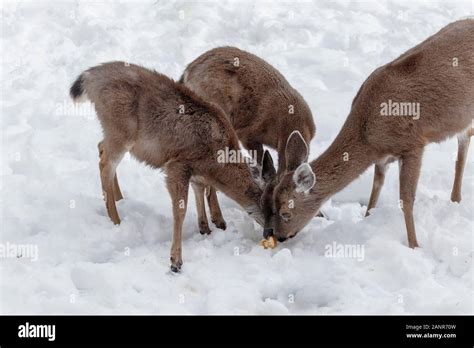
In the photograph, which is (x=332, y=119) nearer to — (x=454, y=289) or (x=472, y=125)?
(x=472, y=125)

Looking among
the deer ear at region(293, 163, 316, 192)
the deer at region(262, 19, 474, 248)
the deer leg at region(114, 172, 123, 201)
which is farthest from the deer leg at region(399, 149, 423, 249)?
the deer leg at region(114, 172, 123, 201)

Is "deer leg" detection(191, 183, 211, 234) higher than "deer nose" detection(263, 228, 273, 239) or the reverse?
the reverse

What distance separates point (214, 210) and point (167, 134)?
1.24m

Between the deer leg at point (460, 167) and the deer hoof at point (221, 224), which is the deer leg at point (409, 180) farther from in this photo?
the deer hoof at point (221, 224)

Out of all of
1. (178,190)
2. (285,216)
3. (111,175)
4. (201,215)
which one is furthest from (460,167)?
(111,175)

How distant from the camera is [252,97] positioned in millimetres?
9727

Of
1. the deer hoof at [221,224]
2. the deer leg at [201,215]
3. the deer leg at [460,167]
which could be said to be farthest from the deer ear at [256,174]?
the deer leg at [460,167]

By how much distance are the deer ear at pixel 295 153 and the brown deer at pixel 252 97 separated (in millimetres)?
902

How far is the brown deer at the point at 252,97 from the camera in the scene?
9492 millimetres

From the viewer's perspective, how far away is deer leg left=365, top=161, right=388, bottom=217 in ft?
30.2

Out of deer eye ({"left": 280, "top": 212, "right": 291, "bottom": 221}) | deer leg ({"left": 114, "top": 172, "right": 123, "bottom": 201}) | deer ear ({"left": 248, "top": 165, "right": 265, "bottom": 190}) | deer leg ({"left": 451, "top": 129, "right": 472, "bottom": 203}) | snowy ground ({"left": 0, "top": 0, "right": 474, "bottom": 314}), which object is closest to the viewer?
snowy ground ({"left": 0, "top": 0, "right": 474, "bottom": 314})

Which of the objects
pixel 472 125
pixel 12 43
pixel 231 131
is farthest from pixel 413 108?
pixel 12 43

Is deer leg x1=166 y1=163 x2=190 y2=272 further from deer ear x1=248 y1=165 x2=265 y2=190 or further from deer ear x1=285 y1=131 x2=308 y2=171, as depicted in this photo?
deer ear x1=285 y1=131 x2=308 y2=171

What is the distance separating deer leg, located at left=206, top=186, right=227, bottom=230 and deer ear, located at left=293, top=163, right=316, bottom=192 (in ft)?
4.43
